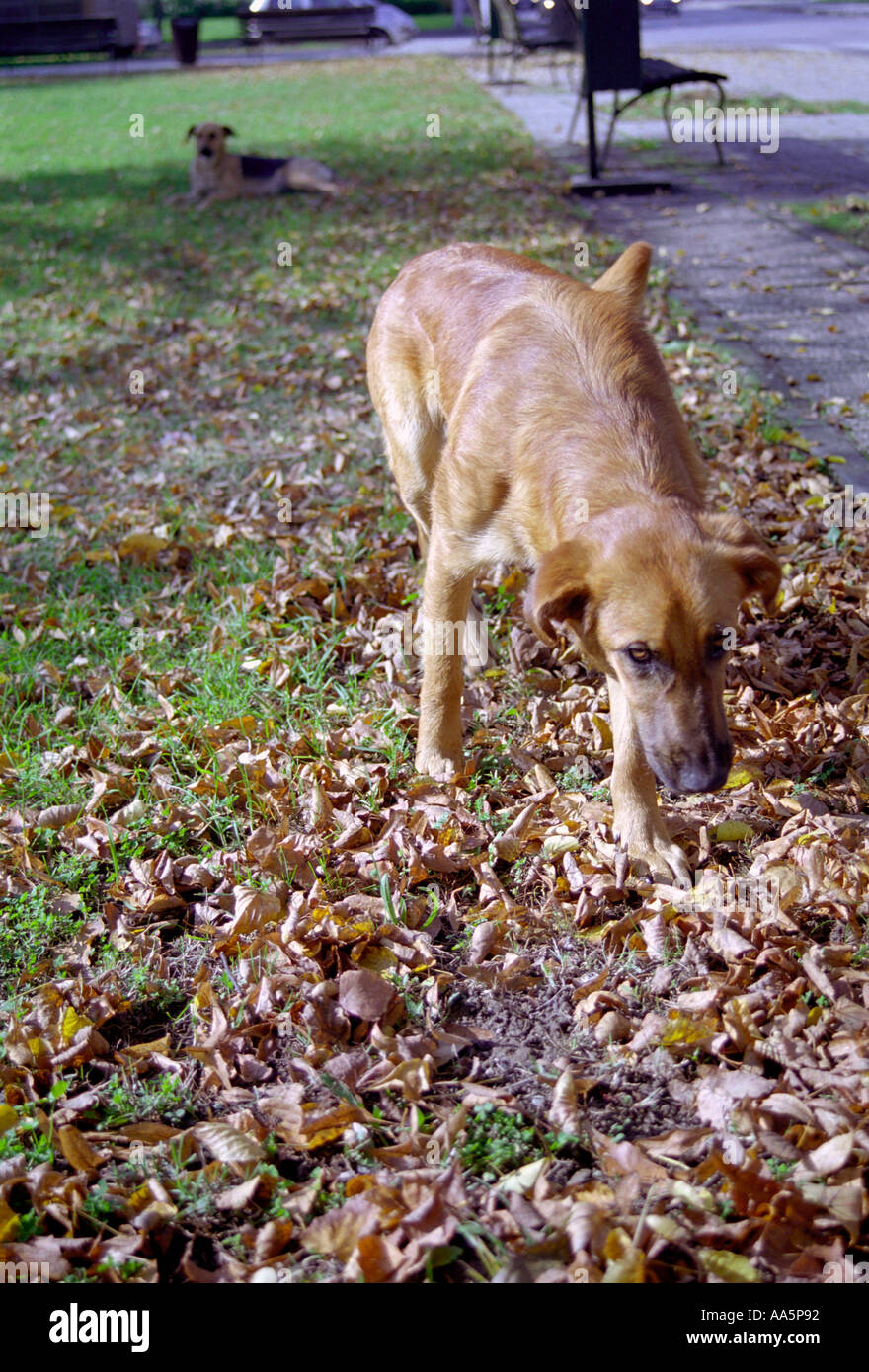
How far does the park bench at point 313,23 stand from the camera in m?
27.0

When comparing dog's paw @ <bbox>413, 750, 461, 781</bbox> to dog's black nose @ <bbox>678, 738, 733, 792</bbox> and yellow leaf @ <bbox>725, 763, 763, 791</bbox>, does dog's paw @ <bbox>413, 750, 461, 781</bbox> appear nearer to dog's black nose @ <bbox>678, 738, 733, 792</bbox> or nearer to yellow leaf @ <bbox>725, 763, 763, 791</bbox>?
yellow leaf @ <bbox>725, 763, 763, 791</bbox>

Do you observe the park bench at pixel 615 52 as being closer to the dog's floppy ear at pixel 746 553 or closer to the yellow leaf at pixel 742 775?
the yellow leaf at pixel 742 775

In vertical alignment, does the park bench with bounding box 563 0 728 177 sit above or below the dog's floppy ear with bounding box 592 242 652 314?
above

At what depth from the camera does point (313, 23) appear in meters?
29.8

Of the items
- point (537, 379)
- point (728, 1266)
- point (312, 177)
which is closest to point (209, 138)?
point (312, 177)

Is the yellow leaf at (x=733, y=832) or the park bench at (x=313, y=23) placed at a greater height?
the park bench at (x=313, y=23)

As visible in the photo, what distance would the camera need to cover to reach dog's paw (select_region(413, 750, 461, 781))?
391 cm

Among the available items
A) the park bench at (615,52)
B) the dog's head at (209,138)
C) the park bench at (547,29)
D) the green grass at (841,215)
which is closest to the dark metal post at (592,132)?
the park bench at (615,52)

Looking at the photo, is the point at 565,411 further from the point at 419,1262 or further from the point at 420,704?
the point at 419,1262

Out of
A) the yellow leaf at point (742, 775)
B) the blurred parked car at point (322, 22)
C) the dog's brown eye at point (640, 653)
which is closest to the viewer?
the dog's brown eye at point (640, 653)

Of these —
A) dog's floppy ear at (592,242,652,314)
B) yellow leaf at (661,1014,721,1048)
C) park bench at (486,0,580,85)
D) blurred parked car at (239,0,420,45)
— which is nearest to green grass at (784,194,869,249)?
park bench at (486,0,580,85)

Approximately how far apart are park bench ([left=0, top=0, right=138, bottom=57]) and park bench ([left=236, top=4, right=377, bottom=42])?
434 cm

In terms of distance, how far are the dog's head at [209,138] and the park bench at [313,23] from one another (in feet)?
45.1
